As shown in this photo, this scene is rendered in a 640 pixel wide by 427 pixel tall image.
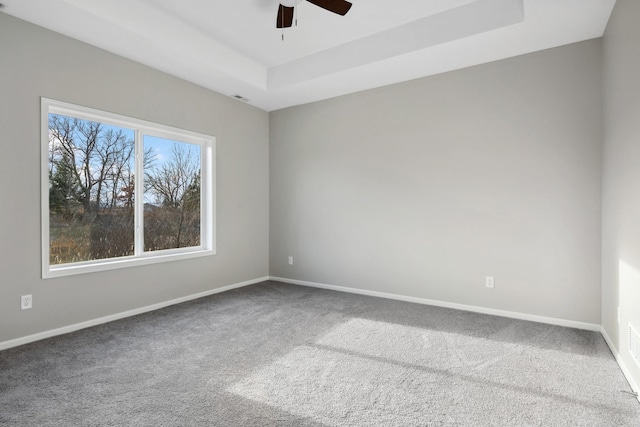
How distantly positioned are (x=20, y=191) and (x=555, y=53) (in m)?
4.86

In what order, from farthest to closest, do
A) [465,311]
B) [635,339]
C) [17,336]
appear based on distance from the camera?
[465,311] → [17,336] → [635,339]

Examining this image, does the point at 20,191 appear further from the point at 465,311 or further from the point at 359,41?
the point at 465,311

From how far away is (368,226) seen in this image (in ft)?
14.2

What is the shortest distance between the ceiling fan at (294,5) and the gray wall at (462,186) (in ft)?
5.51

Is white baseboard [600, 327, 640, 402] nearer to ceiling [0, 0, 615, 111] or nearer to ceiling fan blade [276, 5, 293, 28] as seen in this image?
ceiling [0, 0, 615, 111]

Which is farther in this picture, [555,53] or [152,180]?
[152,180]

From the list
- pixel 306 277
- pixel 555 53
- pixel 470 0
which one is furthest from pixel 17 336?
pixel 555 53

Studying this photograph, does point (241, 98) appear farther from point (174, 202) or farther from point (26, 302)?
point (26, 302)

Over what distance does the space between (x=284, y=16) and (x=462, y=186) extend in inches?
97.1

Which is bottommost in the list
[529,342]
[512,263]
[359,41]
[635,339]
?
[529,342]

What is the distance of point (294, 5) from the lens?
2703mm

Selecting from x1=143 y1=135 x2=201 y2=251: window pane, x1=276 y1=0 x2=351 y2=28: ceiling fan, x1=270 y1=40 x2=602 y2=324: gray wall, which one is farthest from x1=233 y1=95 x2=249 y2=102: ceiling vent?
x1=276 y1=0 x2=351 y2=28: ceiling fan

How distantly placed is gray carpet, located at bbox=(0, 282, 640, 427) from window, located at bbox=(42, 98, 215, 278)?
0.77 meters

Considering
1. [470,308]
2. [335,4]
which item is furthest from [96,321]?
[470,308]
